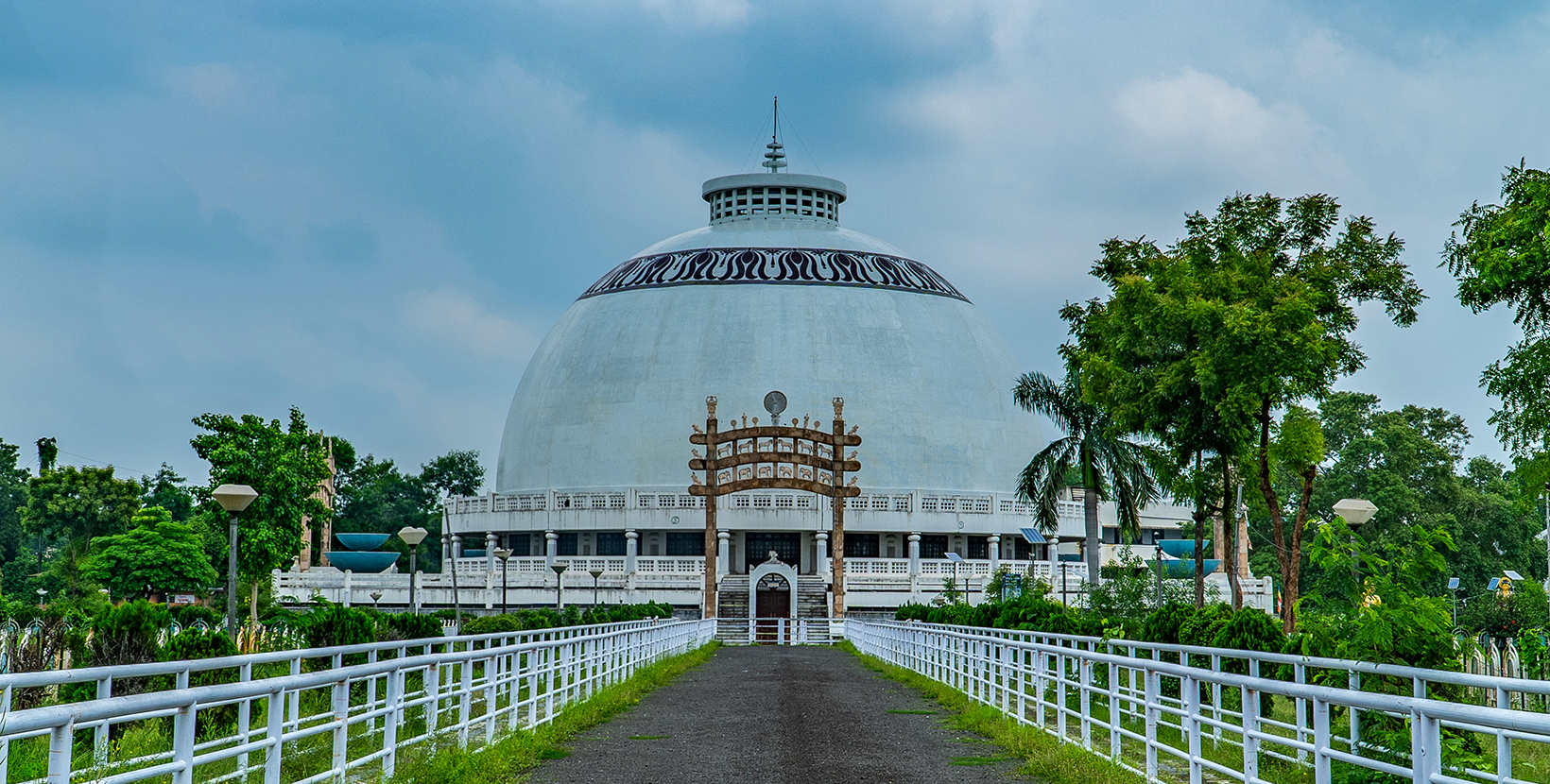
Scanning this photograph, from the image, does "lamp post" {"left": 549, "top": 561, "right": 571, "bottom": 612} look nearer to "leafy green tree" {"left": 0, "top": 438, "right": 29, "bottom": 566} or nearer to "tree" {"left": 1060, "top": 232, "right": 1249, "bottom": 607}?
"tree" {"left": 1060, "top": 232, "right": 1249, "bottom": 607}

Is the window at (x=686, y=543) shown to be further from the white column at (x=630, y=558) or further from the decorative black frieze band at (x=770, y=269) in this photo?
the decorative black frieze band at (x=770, y=269)

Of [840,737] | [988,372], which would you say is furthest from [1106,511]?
[840,737]

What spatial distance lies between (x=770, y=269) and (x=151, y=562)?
109 ft

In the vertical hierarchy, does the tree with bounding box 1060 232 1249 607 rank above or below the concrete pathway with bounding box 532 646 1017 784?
above

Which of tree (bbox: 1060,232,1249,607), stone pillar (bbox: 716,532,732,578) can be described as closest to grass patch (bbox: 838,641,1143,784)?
tree (bbox: 1060,232,1249,607)

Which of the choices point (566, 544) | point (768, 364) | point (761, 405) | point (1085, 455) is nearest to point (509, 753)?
point (1085, 455)

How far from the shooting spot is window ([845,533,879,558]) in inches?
2651

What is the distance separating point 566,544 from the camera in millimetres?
69938

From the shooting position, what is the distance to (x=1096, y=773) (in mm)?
12086

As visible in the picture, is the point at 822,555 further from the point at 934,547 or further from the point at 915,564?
Answer: the point at 934,547

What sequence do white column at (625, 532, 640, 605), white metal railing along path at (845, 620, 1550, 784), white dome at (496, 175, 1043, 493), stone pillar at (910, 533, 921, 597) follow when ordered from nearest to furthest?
white metal railing along path at (845, 620, 1550, 784) < white column at (625, 532, 640, 605) < stone pillar at (910, 533, 921, 597) < white dome at (496, 175, 1043, 493)

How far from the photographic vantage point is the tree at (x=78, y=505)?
261 ft

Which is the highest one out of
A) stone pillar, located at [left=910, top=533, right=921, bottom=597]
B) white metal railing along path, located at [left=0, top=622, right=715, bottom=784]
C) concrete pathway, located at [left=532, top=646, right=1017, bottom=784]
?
stone pillar, located at [left=910, top=533, right=921, bottom=597]

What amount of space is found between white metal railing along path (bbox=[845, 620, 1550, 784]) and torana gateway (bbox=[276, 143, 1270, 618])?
1411 inches
